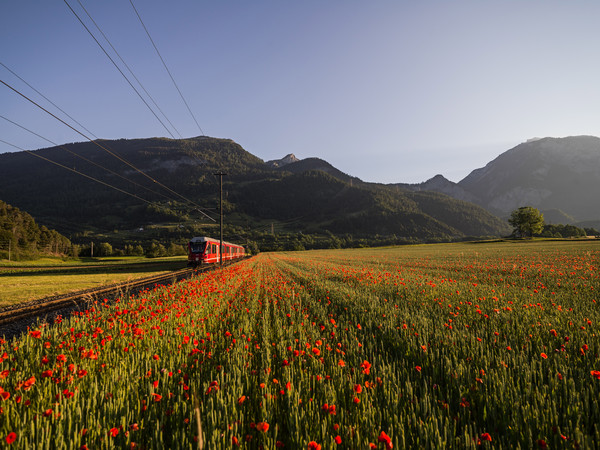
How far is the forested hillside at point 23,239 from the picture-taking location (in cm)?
4315

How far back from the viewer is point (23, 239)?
50.9 m

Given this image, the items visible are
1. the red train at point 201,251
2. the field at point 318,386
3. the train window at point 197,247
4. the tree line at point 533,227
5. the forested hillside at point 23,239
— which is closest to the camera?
the field at point 318,386

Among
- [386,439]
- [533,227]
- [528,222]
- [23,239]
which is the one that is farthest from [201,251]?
[528,222]

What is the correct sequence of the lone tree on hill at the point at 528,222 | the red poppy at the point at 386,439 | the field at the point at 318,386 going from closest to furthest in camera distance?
the red poppy at the point at 386,439 → the field at the point at 318,386 → the lone tree on hill at the point at 528,222

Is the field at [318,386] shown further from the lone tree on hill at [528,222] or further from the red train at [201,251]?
the lone tree on hill at [528,222]

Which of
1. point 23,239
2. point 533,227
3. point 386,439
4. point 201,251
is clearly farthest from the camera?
point 533,227

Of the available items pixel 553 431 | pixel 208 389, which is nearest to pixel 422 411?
pixel 553 431

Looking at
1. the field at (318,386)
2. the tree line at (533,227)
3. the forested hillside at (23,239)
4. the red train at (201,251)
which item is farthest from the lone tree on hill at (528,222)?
the forested hillside at (23,239)

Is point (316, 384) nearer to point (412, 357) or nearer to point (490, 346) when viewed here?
point (412, 357)

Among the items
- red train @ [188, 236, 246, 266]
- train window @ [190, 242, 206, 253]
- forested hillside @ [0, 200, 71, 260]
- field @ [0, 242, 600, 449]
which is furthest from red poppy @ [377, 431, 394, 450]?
forested hillside @ [0, 200, 71, 260]

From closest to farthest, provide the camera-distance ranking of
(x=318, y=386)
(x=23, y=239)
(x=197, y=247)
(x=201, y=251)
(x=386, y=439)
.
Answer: (x=386, y=439), (x=318, y=386), (x=201, y=251), (x=197, y=247), (x=23, y=239)

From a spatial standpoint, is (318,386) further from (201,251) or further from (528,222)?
(528,222)

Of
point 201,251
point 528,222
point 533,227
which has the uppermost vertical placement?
point 528,222

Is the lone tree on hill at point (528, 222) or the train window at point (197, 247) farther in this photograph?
the lone tree on hill at point (528, 222)
